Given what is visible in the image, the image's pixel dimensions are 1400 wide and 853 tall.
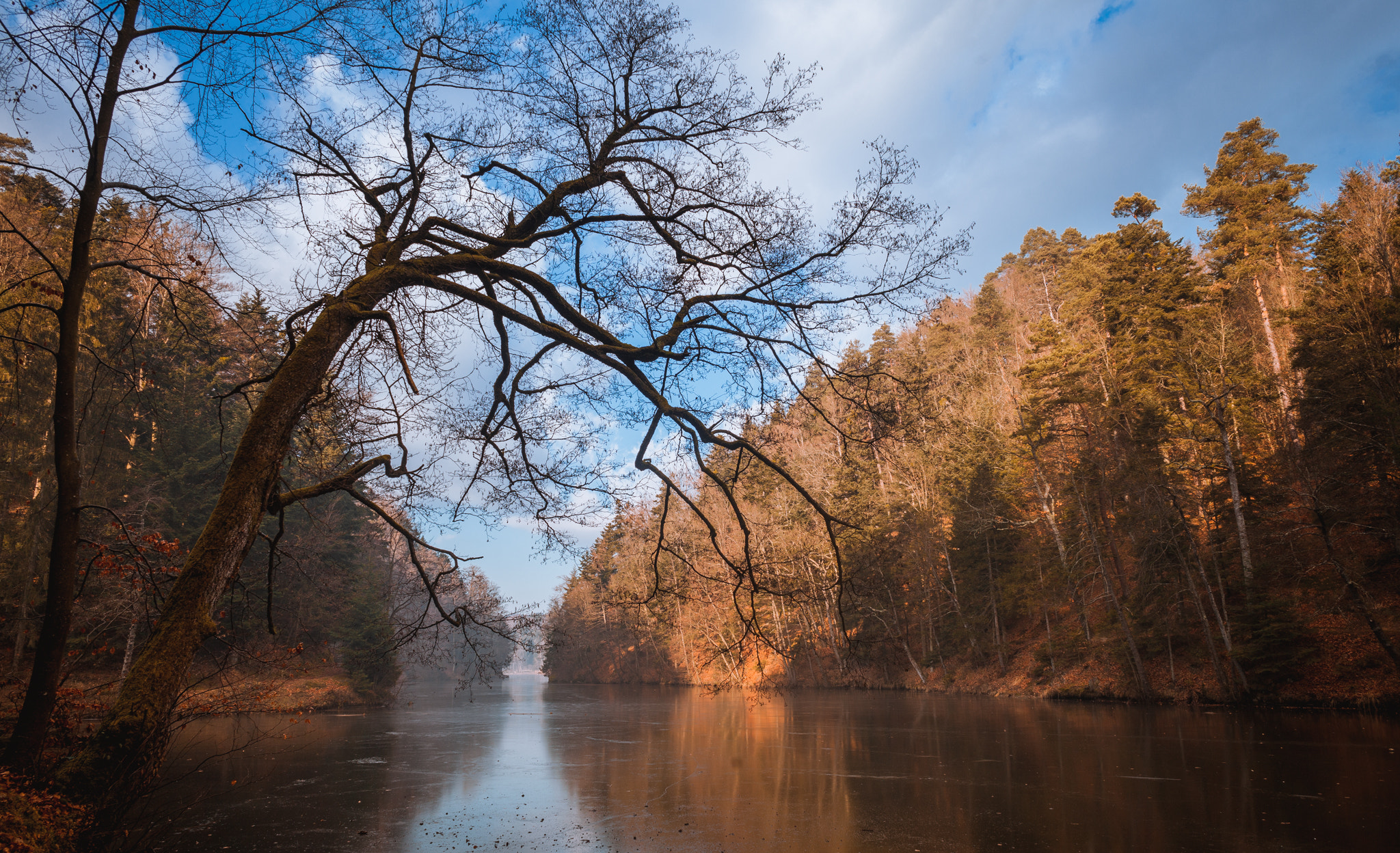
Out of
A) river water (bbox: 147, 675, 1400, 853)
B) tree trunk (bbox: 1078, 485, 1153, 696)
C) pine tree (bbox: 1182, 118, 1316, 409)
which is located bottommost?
river water (bbox: 147, 675, 1400, 853)

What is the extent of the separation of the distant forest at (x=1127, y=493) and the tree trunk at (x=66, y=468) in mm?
3117

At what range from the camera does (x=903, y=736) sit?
591 inches

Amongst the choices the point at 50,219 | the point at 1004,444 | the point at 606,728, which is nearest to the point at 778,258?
the point at 50,219

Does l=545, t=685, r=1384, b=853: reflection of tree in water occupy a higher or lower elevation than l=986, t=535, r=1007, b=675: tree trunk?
lower

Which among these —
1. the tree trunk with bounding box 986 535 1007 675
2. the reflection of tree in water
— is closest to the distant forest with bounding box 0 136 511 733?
the reflection of tree in water

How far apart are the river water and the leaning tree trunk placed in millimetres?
985

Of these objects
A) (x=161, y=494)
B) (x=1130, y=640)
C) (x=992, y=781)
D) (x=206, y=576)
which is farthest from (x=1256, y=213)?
(x=161, y=494)

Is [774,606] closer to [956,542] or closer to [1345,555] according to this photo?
[956,542]

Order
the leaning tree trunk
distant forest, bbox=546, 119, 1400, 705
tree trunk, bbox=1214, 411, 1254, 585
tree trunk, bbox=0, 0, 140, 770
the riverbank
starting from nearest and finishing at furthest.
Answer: the leaning tree trunk < tree trunk, bbox=0, 0, 140, 770 < distant forest, bbox=546, 119, 1400, 705 < the riverbank < tree trunk, bbox=1214, 411, 1254, 585

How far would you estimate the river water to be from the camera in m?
7.14

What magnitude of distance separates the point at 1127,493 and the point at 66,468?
22.8 metres

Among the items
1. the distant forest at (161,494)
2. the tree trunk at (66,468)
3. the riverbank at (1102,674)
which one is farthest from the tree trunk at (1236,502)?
the tree trunk at (66,468)

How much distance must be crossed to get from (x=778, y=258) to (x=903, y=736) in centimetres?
1332

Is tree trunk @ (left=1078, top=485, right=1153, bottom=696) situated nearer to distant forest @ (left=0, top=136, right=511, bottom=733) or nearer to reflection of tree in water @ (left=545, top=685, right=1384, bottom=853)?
reflection of tree in water @ (left=545, top=685, right=1384, bottom=853)
